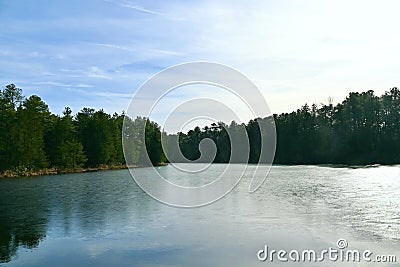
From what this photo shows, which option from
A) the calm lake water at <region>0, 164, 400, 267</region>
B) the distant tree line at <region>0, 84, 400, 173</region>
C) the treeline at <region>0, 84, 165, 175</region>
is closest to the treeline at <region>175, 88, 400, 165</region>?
the distant tree line at <region>0, 84, 400, 173</region>

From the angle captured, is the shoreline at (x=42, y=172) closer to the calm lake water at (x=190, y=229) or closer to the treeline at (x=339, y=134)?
the treeline at (x=339, y=134)

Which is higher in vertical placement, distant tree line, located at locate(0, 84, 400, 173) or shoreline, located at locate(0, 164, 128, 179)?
distant tree line, located at locate(0, 84, 400, 173)

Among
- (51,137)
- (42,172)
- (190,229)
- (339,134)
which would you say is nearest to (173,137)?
(190,229)

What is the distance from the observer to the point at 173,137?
1126 inches

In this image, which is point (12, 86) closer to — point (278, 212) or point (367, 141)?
point (278, 212)

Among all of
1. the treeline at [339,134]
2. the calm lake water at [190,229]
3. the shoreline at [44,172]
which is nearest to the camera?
the calm lake water at [190,229]

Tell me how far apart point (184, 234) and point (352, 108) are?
65293 millimetres

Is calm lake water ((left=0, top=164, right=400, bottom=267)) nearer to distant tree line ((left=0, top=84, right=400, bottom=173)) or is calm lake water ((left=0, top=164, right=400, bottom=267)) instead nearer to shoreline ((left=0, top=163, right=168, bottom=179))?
distant tree line ((left=0, top=84, right=400, bottom=173))

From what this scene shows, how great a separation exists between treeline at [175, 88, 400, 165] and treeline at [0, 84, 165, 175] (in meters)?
10.8

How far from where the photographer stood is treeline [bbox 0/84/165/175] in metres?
41.9

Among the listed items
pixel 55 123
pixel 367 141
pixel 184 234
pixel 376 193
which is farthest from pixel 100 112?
pixel 184 234

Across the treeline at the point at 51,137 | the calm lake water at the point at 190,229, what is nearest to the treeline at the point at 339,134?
the treeline at the point at 51,137

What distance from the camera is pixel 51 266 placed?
9633 mm

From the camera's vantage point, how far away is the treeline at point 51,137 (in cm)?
4194
